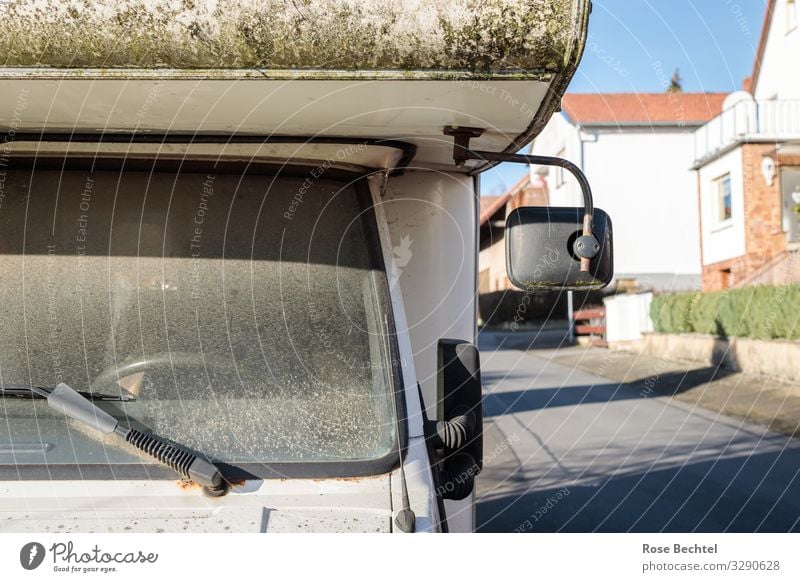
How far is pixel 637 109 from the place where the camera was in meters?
34.2

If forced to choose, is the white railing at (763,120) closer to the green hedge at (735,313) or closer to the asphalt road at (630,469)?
the green hedge at (735,313)

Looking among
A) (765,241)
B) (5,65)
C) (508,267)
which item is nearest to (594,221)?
(508,267)

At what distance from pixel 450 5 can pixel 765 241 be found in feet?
80.2

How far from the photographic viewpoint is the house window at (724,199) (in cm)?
2666

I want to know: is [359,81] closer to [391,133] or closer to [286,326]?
[391,133]

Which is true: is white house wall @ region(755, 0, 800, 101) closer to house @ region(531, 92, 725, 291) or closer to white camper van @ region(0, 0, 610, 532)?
house @ region(531, 92, 725, 291)

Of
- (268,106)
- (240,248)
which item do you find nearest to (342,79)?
(268,106)

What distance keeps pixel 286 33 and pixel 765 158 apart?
24.8 m

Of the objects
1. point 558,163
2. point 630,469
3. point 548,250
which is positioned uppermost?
point 558,163

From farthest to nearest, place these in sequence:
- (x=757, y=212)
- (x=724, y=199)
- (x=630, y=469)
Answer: (x=724, y=199)
(x=757, y=212)
(x=630, y=469)

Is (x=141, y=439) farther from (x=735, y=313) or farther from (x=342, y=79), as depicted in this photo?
(x=735, y=313)

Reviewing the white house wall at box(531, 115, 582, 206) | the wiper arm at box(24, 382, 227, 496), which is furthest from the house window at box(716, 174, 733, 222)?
the wiper arm at box(24, 382, 227, 496)

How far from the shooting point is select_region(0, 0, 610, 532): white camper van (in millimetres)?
1788
